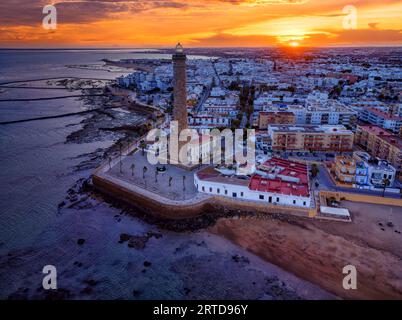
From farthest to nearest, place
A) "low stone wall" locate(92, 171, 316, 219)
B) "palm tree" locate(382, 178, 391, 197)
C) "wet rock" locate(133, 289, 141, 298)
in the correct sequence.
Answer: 1. "palm tree" locate(382, 178, 391, 197)
2. "low stone wall" locate(92, 171, 316, 219)
3. "wet rock" locate(133, 289, 141, 298)

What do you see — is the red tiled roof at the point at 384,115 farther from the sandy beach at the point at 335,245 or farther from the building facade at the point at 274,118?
the sandy beach at the point at 335,245

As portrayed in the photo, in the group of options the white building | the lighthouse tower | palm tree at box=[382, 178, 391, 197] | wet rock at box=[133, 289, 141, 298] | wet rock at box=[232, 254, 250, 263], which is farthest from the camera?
the lighthouse tower

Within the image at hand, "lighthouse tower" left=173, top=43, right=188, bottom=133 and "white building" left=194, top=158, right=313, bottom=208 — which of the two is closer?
"white building" left=194, top=158, right=313, bottom=208

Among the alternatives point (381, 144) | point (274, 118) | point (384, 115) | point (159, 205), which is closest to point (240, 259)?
point (159, 205)

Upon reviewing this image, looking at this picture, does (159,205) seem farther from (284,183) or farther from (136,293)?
(284,183)

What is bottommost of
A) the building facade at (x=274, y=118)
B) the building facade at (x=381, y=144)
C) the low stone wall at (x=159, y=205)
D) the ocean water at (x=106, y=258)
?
the ocean water at (x=106, y=258)

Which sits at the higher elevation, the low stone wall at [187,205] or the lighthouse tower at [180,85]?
the lighthouse tower at [180,85]

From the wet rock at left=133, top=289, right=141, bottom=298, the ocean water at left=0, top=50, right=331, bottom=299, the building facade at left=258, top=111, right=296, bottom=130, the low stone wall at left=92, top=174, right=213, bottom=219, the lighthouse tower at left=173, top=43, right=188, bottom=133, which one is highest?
the lighthouse tower at left=173, top=43, right=188, bottom=133

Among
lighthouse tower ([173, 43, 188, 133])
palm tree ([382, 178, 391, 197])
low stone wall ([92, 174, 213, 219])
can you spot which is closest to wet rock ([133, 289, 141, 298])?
low stone wall ([92, 174, 213, 219])

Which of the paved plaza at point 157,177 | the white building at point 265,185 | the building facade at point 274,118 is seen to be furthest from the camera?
the building facade at point 274,118

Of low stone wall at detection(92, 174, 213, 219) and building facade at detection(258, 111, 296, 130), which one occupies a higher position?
building facade at detection(258, 111, 296, 130)

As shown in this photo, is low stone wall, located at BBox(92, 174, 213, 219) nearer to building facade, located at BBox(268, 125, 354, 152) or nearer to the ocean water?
the ocean water

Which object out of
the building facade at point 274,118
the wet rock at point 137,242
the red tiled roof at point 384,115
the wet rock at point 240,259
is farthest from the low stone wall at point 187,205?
the red tiled roof at point 384,115
